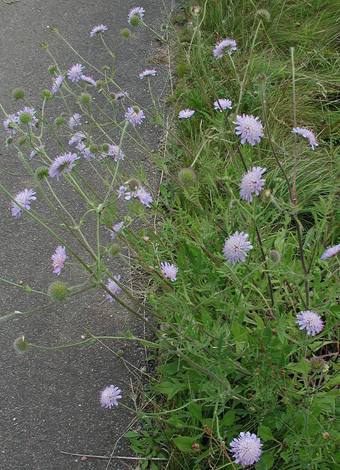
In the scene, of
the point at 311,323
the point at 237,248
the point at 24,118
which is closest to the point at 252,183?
the point at 237,248

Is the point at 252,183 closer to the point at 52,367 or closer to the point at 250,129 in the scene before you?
the point at 250,129

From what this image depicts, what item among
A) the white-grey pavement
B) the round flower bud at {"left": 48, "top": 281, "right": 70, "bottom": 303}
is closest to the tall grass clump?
the round flower bud at {"left": 48, "top": 281, "right": 70, "bottom": 303}

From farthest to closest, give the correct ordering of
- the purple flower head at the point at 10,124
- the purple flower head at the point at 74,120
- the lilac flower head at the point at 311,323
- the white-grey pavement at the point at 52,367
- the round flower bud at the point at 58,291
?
the purple flower head at the point at 74,120, the white-grey pavement at the point at 52,367, the purple flower head at the point at 10,124, the lilac flower head at the point at 311,323, the round flower bud at the point at 58,291

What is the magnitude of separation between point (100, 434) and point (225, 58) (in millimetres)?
2829

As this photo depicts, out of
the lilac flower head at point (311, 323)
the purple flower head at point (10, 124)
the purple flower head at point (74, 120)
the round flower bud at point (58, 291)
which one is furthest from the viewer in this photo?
the purple flower head at point (74, 120)

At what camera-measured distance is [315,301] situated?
1.65 m

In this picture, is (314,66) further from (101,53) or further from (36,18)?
(36,18)

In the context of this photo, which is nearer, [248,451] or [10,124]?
[248,451]

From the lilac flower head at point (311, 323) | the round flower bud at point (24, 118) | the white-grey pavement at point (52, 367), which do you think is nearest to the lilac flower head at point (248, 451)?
the lilac flower head at point (311, 323)

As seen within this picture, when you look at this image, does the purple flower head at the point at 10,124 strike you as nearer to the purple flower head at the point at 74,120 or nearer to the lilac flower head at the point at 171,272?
the purple flower head at the point at 74,120

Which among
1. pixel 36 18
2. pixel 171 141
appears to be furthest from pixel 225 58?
pixel 36 18

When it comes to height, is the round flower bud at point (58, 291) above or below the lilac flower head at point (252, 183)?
Answer: below

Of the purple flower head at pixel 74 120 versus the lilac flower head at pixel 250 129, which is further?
the purple flower head at pixel 74 120

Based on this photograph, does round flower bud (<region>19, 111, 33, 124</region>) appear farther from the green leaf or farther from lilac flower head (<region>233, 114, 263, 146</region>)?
the green leaf
